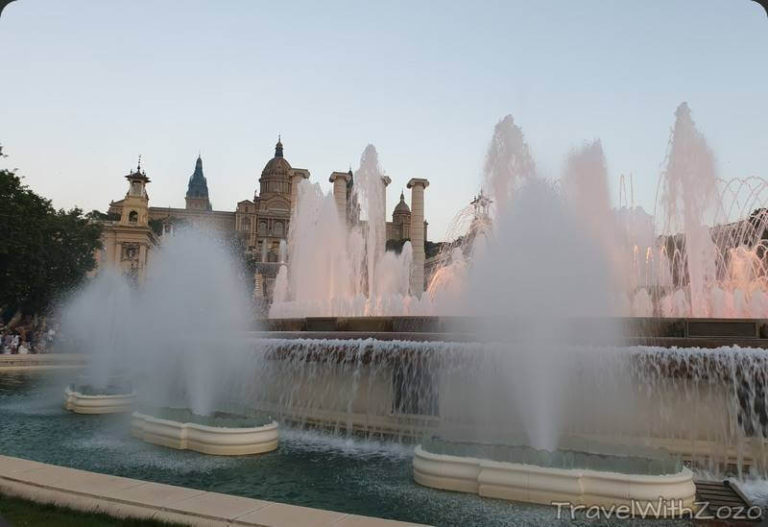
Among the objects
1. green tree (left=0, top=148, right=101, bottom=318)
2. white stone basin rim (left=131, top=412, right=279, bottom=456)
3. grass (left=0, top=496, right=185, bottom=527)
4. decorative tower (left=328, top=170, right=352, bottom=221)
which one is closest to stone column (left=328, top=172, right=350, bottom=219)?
decorative tower (left=328, top=170, right=352, bottom=221)

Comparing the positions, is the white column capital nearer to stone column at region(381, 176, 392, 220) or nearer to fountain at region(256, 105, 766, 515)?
stone column at region(381, 176, 392, 220)

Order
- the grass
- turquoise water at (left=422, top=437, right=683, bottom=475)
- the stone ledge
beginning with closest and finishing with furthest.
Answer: the grass → turquoise water at (left=422, top=437, right=683, bottom=475) → the stone ledge

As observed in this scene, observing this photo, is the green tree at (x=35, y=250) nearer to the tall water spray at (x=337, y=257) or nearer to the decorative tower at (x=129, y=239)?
the tall water spray at (x=337, y=257)

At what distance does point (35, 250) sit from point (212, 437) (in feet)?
102

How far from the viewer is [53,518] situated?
17.5 feet

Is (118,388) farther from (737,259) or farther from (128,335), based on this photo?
(737,259)

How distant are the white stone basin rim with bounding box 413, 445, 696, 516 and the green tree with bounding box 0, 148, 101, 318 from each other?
30307mm

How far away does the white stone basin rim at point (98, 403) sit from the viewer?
13.1 m

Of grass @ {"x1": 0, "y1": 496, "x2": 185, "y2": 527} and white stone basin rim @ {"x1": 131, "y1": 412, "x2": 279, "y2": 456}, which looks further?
white stone basin rim @ {"x1": 131, "y1": 412, "x2": 279, "y2": 456}

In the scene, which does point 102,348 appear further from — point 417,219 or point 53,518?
point 53,518

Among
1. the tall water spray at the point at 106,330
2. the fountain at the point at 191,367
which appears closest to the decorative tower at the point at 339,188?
the tall water spray at the point at 106,330

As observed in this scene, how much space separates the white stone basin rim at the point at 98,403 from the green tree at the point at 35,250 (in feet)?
67.7

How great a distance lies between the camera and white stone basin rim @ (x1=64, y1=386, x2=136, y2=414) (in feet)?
43.0

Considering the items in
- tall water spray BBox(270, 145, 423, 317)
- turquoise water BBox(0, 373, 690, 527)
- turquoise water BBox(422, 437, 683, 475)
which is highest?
tall water spray BBox(270, 145, 423, 317)
